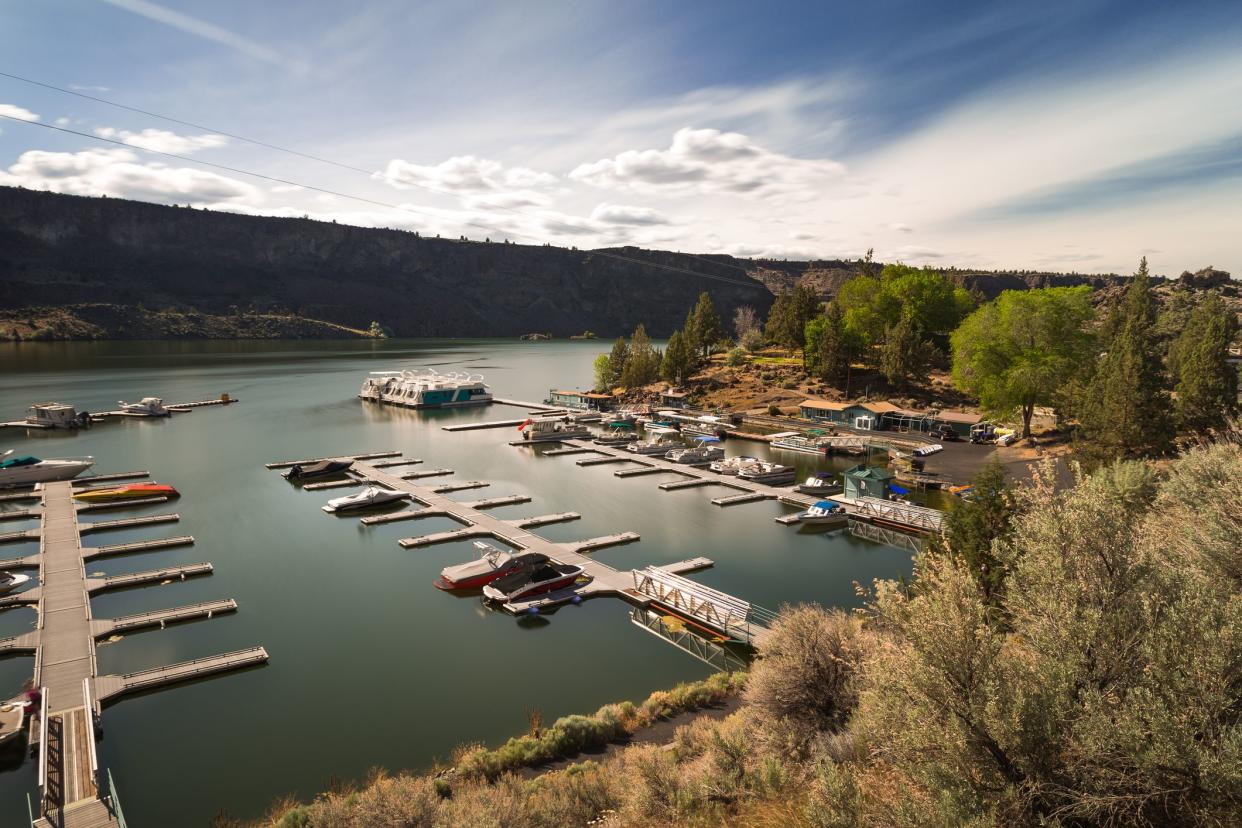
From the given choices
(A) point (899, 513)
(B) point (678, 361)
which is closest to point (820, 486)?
(A) point (899, 513)

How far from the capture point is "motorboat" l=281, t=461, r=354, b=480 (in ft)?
159

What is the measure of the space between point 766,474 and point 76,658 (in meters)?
40.1

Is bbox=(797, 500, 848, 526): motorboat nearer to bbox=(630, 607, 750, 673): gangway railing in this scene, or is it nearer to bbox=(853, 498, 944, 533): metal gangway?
bbox=(853, 498, 944, 533): metal gangway

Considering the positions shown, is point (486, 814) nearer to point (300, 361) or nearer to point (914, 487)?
point (914, 487)

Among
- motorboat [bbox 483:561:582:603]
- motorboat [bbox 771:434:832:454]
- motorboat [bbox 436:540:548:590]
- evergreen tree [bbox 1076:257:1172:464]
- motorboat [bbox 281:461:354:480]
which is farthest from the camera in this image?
motorboat [bbox 771:434:832:454]

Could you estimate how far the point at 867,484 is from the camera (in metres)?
41.7

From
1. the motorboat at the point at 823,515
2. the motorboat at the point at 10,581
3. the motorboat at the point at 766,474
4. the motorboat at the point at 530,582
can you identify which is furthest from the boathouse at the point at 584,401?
the motorboat at the point at 10,581

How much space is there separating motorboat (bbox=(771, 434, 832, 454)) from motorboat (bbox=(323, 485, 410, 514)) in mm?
35384

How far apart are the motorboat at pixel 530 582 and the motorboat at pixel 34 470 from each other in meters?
37.9

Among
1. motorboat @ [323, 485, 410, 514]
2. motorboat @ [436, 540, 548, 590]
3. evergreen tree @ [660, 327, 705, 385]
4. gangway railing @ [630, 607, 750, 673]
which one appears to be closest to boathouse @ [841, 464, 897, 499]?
gangway railing @ [630, 607, 750, 673]

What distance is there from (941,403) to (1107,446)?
118 ft

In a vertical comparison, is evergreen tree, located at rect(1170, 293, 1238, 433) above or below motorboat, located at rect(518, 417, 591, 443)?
above

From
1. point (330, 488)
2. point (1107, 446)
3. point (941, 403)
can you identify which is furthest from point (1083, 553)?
point (941, 403)

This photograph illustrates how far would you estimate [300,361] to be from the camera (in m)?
147
